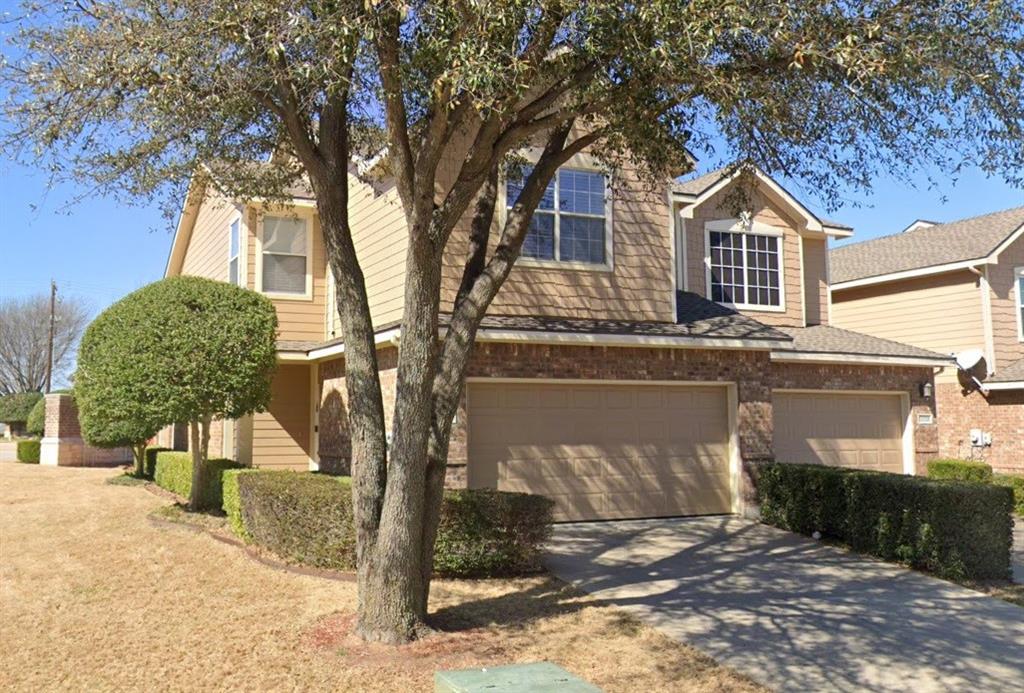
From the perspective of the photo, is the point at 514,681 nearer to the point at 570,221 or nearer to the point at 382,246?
the point at 570,221


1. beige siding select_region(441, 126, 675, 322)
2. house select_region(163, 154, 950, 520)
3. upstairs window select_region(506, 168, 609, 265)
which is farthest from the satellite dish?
upstairs window select_region(506, 168, 609, 265)

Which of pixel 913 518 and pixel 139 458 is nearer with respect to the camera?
pixel 913 518

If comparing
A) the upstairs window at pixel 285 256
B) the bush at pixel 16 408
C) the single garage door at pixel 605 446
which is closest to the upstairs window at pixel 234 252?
the upstairs window at pixel 285 256

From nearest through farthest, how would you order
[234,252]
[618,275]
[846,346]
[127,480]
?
[618,275]
[846,346]
[234,252]
[127,480]

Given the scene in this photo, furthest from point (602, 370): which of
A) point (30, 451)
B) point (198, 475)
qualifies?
point (30, 451)

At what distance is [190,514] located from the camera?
1414 cm

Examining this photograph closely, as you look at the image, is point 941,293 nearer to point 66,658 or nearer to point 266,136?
point 266,136

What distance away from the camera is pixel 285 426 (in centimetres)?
1772

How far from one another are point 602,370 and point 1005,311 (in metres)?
12.4

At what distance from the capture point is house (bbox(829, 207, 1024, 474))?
65.3 ft

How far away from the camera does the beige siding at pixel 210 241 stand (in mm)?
19031

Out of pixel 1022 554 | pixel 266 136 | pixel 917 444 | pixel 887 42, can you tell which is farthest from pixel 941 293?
pixel 266 136

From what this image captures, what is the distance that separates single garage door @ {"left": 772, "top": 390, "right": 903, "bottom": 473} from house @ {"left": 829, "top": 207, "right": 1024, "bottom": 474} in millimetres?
4180

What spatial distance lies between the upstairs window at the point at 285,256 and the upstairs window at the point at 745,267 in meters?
8.35
